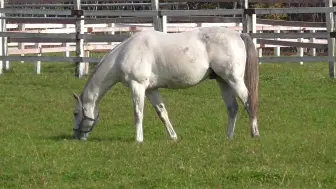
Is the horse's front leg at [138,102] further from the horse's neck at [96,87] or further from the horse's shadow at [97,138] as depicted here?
the horse's neck at [96,87]

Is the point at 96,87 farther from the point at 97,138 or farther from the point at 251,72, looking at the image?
the point at 251,72

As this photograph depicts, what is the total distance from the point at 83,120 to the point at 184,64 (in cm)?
158

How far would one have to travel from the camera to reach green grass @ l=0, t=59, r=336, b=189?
9469mm

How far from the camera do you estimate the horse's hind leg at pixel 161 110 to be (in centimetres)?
1286

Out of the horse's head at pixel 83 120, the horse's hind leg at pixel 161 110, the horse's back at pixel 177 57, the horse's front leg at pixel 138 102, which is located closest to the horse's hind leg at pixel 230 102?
the horse's back at pixel 177 57

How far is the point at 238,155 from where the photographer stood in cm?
1057

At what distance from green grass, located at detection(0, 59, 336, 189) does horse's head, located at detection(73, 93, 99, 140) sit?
190 millimetres

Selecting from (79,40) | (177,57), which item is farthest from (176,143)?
(79,40)

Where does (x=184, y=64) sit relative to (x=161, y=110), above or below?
above

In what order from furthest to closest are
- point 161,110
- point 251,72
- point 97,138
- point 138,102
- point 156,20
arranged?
point 156,20 < point 97,138 < point 161,110 < point 251,72 < point 138,102

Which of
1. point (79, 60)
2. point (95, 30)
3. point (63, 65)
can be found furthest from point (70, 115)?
point (95, 30)

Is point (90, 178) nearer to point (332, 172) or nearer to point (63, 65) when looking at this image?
point (332, 172)

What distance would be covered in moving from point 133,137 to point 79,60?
6.97 m

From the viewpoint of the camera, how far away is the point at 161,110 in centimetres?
1302
